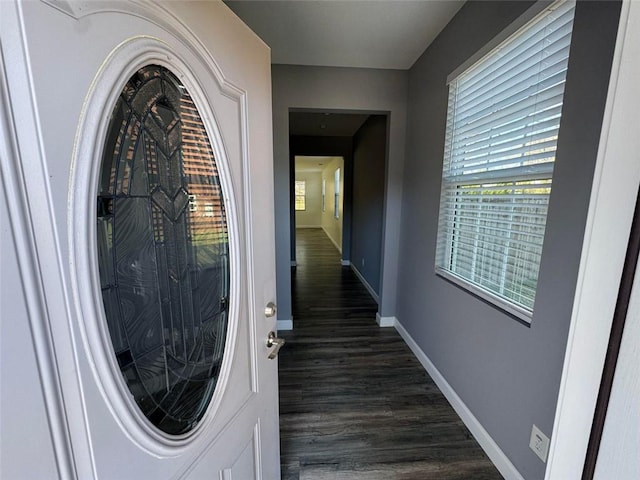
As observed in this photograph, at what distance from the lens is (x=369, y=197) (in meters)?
4.27

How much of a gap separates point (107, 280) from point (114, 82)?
0.35 metres

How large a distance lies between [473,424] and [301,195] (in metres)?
11.0

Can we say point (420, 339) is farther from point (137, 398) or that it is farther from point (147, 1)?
point (147, 1)

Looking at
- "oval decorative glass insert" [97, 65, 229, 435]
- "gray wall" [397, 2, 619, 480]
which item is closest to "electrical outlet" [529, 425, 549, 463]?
"gray wall" [397, 2, 619, 480]

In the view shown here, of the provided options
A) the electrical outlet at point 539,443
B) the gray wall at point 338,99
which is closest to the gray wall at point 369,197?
the gray wall at point 338,99

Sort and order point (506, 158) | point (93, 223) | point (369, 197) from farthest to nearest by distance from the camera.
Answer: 1. point (369, 197)
2. point (506, 158)
3. point (93, 223)

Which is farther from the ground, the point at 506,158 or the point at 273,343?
the point at 506,158

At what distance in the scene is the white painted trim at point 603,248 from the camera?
43cm

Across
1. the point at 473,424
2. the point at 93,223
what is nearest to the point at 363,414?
the point at 473,424

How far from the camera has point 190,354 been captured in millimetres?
708

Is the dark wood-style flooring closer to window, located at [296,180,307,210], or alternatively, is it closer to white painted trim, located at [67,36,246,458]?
white painted trim, located at [67,36,246,458]

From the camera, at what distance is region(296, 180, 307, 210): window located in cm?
1190

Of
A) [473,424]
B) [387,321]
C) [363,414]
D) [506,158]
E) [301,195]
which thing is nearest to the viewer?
[506,158]

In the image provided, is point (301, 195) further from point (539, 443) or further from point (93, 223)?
point (93, 223)
